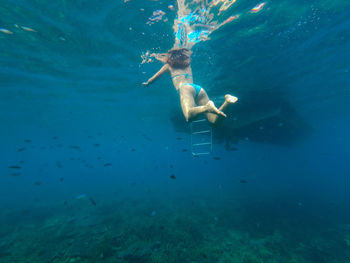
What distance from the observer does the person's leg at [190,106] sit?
495cm

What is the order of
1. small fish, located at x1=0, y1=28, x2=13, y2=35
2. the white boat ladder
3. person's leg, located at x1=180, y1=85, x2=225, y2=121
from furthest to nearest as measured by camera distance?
1. small fish, located at x1=0, y1=28, x2=13, y2=35
2. the white boat ladder
3. person's leg, located at x1=180, y1=85, x2=225, y2=121

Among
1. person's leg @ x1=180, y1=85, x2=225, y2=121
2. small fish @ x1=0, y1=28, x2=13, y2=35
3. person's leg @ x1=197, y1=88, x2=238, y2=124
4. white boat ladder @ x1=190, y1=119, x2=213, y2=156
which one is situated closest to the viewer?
person's leg @ x1=197, y1=88, x2=238, y2=124

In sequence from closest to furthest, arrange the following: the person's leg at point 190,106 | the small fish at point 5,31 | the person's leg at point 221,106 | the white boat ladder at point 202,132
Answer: the person's leg at point 221,106 → the person's leg at point 190,106 → the white boat ladder at point 202,132 → the small fish at point 5,31

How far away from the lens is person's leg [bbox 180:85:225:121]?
4.95 metres

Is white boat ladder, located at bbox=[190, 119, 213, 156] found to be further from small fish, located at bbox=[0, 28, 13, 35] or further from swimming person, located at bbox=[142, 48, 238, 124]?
small fish, located at bbox=[0, 28, 13, 35]

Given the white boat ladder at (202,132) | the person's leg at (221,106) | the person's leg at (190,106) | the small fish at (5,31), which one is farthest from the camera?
the small fish at (5,31)

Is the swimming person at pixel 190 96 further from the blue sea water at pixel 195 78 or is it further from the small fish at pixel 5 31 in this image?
the small fish at pixel 5 31

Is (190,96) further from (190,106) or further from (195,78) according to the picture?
(195,78)

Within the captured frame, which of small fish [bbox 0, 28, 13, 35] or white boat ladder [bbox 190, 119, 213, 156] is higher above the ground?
small fish [bbox 0, 28, 13, 35]

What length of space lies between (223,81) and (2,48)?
19075 millimetres

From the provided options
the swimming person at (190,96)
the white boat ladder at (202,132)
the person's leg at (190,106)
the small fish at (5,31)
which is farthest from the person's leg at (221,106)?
the small fish at (5,31)

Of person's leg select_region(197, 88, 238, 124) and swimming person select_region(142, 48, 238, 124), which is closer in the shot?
person's leg select_region(197, 88, 238, 124)

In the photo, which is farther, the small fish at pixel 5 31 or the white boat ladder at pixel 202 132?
the small fish at pixel 5 31

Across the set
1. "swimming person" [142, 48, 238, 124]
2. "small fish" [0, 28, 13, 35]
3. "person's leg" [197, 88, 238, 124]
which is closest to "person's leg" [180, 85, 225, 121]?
"swimming person" [142, 48, 238, 124]
